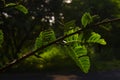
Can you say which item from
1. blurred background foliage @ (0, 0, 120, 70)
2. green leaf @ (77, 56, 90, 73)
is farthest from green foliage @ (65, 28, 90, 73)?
blurred background foliage @ (0, 0, 120, 70)

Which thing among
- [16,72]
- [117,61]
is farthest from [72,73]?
[117,61]

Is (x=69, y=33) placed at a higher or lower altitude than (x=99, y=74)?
higher

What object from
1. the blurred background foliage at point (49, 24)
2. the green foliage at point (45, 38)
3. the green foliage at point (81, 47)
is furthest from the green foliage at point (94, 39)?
the blurred background foliage at point (49, 24)

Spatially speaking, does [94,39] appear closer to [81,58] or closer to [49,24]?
[81,58]

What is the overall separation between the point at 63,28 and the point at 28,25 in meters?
A: 15.9

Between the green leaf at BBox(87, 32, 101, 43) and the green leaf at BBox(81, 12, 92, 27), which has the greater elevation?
the green leaf at BBox(81, 12, 92, 27)

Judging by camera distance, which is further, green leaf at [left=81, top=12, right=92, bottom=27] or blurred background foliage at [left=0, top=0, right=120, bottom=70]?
blurred background foliage at [left=0, top=0, right=120, bottom=70]

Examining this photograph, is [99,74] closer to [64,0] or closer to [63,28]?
[64,0]

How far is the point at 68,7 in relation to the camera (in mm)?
19312

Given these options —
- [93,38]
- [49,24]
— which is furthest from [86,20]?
[49,24]

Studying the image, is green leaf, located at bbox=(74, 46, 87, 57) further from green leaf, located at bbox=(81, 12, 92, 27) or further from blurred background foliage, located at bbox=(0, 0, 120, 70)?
blurred background foliage, located at bbox=(0, 0, 120, 70)

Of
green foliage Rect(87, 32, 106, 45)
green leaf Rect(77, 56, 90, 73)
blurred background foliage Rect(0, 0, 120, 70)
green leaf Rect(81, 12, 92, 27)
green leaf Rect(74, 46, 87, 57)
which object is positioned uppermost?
green leaf Rect(81, 12, 92, 27)

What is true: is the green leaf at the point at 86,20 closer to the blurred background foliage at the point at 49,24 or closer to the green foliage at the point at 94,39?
the green foliage at the point at 94,39

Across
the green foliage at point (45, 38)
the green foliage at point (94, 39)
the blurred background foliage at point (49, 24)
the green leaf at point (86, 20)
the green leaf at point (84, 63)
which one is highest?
the green leaf at point (86, 20)
